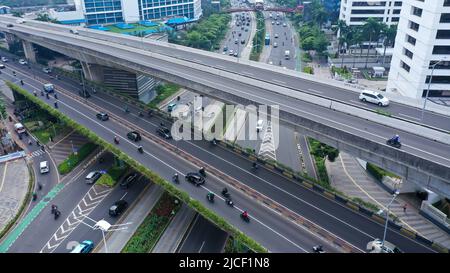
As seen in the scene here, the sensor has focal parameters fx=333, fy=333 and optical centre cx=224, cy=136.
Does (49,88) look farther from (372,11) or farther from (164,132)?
(372,11)

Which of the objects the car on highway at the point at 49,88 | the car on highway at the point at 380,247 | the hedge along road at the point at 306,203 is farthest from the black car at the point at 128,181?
the car on highway at the point at 49,88

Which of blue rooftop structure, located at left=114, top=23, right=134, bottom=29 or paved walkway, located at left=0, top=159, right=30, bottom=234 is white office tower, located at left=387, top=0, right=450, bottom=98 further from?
blue rooftop structure, located at left=114, top=23, right=134, bottom=29

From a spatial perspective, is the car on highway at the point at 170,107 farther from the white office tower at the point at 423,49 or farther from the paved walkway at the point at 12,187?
the white office tower at the point at 423,49

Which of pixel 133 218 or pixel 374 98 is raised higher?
pixel 374 98

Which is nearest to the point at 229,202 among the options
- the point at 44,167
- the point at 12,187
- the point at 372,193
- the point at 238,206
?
the point at 238,206

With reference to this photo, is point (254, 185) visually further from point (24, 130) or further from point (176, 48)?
point (24, 130)

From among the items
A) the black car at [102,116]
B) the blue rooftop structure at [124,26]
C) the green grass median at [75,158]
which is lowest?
the green grass median at [75,158]

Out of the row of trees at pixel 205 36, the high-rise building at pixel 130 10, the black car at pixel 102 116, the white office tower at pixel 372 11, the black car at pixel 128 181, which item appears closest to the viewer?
the black car at pixel 128 181
